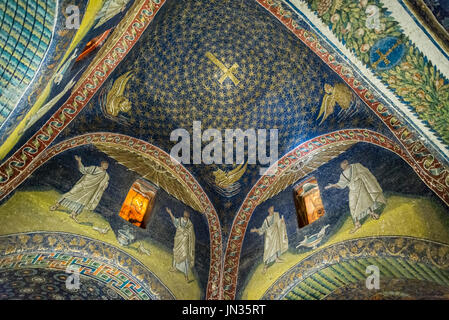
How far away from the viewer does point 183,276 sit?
9.65 m

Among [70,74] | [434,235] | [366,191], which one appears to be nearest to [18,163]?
[70,74]

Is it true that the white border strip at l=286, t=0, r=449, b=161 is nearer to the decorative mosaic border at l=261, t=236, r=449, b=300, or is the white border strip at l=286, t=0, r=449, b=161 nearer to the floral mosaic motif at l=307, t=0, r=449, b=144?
the floral mosaic motif at l=307, t=0, r=449, b=144

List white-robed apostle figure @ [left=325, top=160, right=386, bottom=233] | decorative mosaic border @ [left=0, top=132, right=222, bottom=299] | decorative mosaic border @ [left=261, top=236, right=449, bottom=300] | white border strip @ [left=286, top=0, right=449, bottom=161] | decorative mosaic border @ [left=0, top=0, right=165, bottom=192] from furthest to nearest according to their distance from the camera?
1. decorative mosaic border @ [left=0, top=132, right=222, bottom=299]
2. white-robed apostle figure @ [left=325, top=160, right=386, bottom=233]
3. decorative mosaic border @ [left=0, top=0, right=165, bottom=192]
4. white border strip @ [left=286, top=0, right=449, bottom=161]
5. decorative mosaic border @ [left=261, top=236, right=449, bottom=300]

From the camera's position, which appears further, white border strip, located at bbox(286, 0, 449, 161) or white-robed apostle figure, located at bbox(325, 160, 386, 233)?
white-robed apostle figure, located at bbox(325, 160, 386, 233)

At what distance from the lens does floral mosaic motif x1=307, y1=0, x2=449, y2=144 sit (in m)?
7.30

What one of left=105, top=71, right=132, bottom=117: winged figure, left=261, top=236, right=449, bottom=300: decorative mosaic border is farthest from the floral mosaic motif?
left=105, top=71, right=132, bottom=117: winged figure

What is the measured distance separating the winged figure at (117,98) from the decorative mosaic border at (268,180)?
10.7 feet

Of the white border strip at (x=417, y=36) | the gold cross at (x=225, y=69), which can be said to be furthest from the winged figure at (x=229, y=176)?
the white border strip at (x=417, y=36)

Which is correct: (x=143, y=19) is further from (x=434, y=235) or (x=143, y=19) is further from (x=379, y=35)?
(x=434, y=235)

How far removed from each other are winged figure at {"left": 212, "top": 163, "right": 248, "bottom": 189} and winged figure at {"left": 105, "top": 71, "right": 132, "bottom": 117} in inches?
98.6

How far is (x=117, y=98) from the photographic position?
9.63m

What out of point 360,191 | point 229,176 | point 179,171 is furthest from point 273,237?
point 179,171

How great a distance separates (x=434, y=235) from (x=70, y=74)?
6075mm
